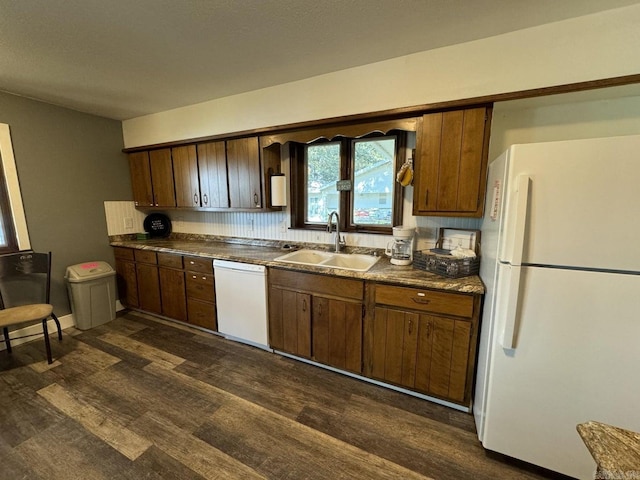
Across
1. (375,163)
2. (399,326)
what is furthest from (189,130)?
(399,326)

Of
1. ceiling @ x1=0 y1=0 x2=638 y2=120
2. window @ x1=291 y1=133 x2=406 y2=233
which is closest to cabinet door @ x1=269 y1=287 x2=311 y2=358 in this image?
window @ x1=291 y1=133 x2=406 y2=233

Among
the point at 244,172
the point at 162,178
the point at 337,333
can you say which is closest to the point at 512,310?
the point at 337,333

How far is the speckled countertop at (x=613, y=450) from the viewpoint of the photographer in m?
0.57

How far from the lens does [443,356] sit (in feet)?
5.87

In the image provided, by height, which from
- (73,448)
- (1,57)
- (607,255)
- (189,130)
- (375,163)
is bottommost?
(73,448)

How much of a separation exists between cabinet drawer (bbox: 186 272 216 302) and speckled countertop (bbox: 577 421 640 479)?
2.69 metres

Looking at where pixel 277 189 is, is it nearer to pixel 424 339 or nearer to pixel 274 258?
pixel 274 258

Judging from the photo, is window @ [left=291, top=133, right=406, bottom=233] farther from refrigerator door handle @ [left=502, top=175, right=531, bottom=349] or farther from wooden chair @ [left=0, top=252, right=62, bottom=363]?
wooden chair @ [left=0, top=252, right=62, bottom=363]

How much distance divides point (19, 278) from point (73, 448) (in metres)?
2.19

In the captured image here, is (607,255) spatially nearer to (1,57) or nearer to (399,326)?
(399,326)

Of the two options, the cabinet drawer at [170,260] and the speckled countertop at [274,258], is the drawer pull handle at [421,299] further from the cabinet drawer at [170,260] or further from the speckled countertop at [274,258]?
the cabinet drawer at [170,260]

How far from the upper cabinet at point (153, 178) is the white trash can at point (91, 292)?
952 mm

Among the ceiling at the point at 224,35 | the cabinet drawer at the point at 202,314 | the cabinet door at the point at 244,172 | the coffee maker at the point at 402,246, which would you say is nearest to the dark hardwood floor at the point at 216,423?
the cabinet drawer at the point at 202,314

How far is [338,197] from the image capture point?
2660mm
